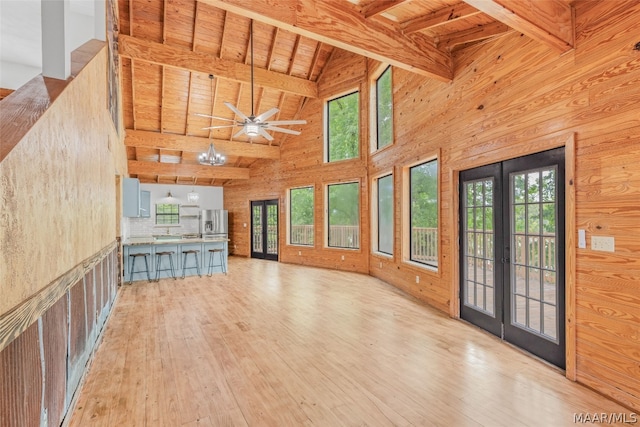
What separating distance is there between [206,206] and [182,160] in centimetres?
250

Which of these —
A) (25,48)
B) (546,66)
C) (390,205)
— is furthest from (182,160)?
(546,66)

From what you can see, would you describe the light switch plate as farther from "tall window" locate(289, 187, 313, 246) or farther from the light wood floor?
"tall window" locate(289, 187, 313, 246)

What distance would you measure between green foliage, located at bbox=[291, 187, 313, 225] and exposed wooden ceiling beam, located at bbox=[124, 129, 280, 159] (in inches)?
53.8

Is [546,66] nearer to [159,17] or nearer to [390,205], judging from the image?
[390,205]

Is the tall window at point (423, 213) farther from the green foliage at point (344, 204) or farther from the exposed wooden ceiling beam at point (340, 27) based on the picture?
the green foliage at point (344, 204)

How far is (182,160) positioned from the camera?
9688mm

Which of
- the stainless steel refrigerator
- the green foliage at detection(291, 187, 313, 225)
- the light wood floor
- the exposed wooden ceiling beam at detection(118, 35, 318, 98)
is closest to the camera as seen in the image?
the light wood floor

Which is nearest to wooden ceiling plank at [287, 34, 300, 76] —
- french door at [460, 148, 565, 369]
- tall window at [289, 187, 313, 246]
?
tall window at [289, 187, 313, 246]

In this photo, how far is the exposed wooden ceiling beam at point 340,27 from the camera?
109 inches

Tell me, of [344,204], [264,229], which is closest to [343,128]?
[344,204]

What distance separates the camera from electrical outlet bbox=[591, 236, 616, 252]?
2311 millimetres

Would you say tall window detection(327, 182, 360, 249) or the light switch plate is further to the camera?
tall window detection(327, 182, 360, 249)

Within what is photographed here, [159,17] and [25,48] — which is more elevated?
[159,17]

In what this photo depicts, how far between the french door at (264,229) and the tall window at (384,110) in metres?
4.28
